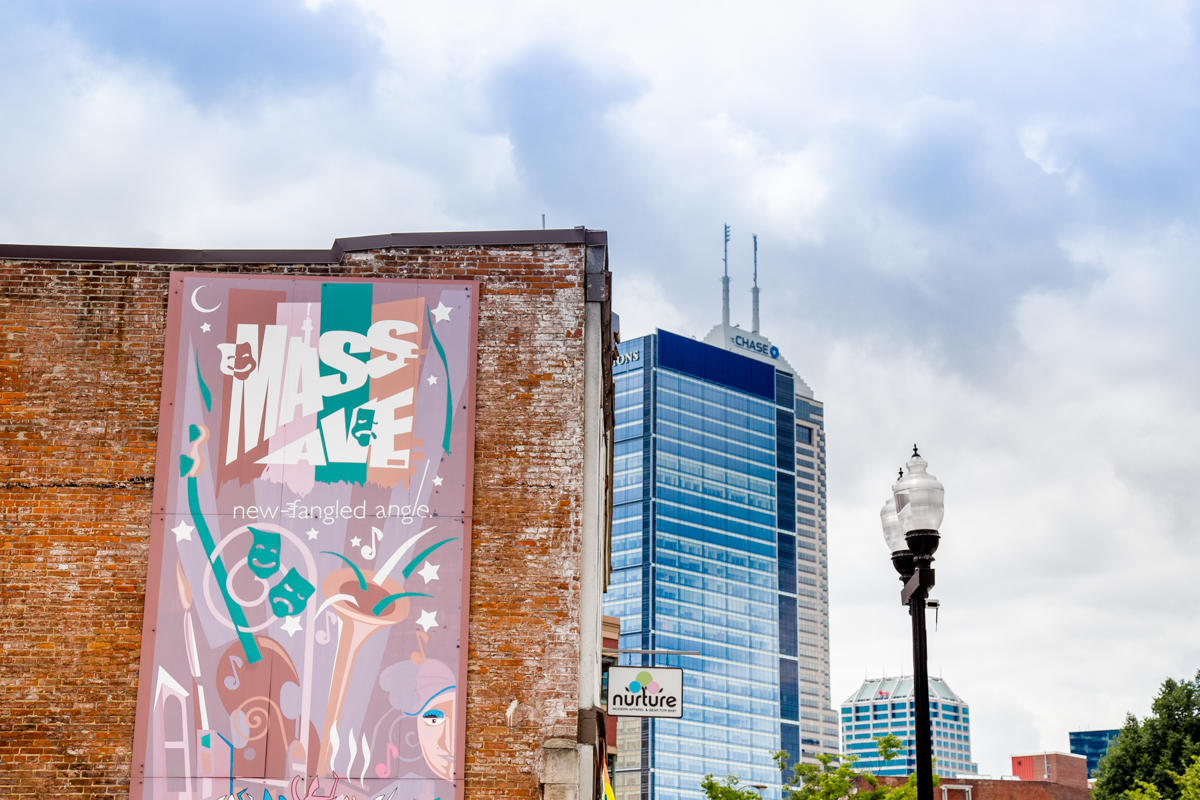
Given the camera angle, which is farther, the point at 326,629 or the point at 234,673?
the point at 326,629

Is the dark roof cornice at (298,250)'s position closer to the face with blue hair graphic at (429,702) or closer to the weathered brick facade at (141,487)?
the weathered brick facade at (141,487)

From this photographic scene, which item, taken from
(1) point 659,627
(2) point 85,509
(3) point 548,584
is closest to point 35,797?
(2) point 85,509

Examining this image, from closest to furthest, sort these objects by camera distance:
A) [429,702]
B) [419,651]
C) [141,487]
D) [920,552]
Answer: [920,552] < [429,702] < [419,651] < [141,487]

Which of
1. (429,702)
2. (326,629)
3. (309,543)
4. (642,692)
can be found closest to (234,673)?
(326,629)

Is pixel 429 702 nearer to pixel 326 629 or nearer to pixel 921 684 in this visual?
pixel 326 629

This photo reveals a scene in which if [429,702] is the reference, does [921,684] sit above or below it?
above

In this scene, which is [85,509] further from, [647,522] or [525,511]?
[647,522]

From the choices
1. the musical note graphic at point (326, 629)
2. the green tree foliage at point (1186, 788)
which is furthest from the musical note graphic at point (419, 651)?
the green tree foliage at point (1186, 788)

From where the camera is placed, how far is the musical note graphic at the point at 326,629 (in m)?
13.5

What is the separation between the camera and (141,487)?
13.9 metres

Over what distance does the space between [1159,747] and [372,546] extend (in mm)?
37296

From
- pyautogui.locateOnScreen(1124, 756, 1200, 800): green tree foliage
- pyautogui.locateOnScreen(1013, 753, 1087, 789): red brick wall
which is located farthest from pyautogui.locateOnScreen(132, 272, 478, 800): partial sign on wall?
pyautogui.locateOnScreen(1013, 753, 1087, 789): red brick wall

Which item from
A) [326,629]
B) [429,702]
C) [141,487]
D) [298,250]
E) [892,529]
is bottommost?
[429,702]

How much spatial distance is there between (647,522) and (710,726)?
3115 cm
